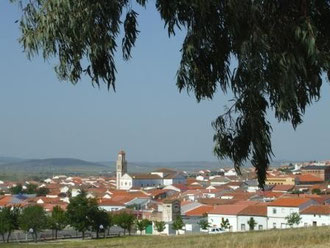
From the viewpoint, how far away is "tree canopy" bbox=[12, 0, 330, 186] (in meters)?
6.74

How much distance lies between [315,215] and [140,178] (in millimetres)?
90549

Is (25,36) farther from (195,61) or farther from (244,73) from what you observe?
(244,73)

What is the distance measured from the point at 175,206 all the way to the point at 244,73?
62.7m

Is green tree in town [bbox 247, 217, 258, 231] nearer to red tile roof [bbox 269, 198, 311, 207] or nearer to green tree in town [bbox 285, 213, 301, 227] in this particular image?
green tree in town [bbox 285, 213, 301, 227]

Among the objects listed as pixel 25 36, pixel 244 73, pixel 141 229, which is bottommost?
pixel 141 229

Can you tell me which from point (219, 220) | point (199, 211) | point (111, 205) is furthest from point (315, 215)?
point (111, 205)

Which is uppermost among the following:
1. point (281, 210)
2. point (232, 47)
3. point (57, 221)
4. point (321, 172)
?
point (232, 47)

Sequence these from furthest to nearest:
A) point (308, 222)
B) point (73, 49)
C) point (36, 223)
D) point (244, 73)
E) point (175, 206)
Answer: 1. point (175, 206)
2. point (308, 222)
3. point (36, 223)
4. point (73, 49)
5. point (244, 73)

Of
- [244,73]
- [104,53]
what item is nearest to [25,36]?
[104,53]

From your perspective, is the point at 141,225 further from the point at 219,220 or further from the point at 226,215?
the point at 226,215

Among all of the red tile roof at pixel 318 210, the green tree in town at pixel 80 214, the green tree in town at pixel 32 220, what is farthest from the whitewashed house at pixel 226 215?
the green tree in town at pixel 32 220

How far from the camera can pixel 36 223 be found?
52688 mm

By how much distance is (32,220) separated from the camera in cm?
5278

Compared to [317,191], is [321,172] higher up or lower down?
higher up
